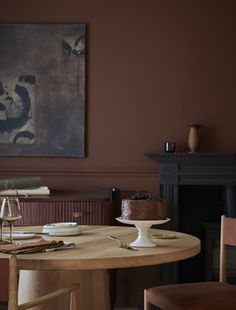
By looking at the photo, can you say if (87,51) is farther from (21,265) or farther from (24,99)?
(21,265)

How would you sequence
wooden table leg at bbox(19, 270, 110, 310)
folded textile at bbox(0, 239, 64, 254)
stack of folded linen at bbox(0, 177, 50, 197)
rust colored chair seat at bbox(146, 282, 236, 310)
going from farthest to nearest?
stack of folded linen at bbox(0, 177, 50, 197)
wooden table leg at bbox(19, 270, 110, 310)
rust colored chair seat at bbox(146, 282, 236, 310)
folded textile at bbox(0, 239, 64, 254)

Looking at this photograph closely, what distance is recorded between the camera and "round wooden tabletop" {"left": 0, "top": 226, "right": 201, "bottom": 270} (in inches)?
91.8

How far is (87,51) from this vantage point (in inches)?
198

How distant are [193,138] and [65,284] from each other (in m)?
2.14

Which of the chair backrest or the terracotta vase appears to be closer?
the chair backrest

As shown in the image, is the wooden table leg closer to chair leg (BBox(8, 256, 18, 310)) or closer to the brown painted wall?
chair leg (BBox(8, 256, 18, 310))

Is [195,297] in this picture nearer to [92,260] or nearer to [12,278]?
[92,260]

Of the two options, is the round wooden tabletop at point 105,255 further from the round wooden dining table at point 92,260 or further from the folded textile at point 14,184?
the folded textile at point 14,184

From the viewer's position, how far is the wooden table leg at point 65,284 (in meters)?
3.01

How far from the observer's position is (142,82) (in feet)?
16.5

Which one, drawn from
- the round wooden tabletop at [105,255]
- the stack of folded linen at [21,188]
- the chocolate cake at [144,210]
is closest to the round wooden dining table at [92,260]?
the round wooden tabletop at [105,255]

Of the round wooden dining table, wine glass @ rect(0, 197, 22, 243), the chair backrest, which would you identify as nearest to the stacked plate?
the round wooden dining table

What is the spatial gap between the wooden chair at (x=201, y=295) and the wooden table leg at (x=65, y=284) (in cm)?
26

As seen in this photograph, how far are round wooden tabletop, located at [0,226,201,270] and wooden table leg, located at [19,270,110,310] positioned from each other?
0.22 metres
